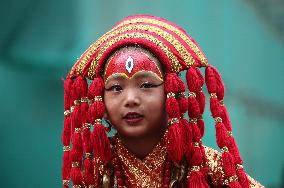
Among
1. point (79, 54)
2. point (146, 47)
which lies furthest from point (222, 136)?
point (79, 54)

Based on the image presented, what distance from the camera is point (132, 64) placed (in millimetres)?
1521

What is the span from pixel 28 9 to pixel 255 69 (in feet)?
2.97

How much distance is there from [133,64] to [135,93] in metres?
0.08

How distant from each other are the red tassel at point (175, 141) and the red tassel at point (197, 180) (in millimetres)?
57

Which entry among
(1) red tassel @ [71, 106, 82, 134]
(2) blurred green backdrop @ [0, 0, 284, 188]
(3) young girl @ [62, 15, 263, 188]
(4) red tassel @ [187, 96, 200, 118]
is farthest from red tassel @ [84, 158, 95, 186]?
(2) blurred green backdrop @ [0, 0, 284, 188]

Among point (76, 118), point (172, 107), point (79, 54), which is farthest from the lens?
point (79, 54)

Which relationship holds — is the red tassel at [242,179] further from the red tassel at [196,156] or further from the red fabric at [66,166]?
the red fabric at [66,166]

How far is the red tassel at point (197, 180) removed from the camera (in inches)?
60.2

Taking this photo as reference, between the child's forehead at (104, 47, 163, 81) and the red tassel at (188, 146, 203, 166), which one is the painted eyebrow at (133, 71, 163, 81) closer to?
the child's forehead at (104, 47, 163, 81)

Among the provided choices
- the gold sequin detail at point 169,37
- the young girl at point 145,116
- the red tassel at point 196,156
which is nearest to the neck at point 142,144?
the young girl at point 145,116

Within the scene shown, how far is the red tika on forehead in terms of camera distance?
1519 millimetres

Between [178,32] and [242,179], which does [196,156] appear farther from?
[178,32]

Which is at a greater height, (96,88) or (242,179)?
(96,88)

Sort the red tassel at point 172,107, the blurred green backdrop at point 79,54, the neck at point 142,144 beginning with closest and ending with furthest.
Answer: the red tassel at point 172,107 → the neck at point 142,144 → the blurred green backdrop at point 79,54
